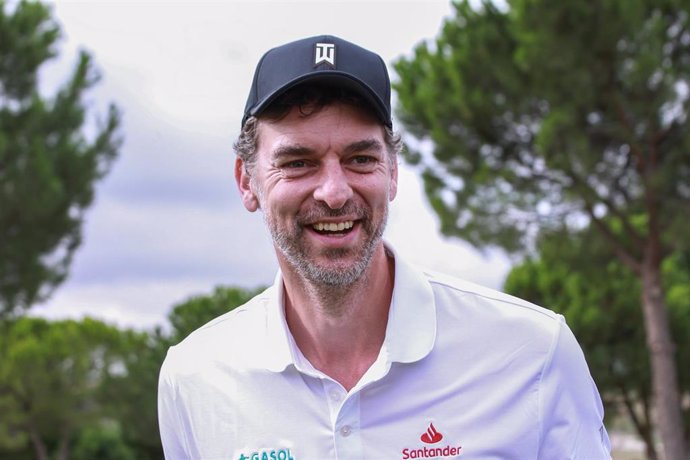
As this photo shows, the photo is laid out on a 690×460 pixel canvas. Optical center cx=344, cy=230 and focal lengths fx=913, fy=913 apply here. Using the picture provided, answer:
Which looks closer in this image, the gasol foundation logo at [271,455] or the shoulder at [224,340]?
the gasol foundation logo at [271,455]

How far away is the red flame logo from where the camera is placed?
1.89m

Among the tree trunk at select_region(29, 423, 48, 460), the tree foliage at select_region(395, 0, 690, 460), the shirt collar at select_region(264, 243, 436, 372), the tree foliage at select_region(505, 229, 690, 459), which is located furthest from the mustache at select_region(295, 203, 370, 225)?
the tree trunk at select_region(29, 423, 48, 460)

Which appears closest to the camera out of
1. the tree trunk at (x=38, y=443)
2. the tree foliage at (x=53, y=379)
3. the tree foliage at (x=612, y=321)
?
the tree foliage at (x=612, y=321)

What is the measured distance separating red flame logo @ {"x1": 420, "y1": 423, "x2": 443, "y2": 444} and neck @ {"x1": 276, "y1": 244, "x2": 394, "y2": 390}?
188 mm

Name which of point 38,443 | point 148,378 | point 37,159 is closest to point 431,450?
point 37,159

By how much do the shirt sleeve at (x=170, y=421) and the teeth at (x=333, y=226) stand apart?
0.58 meters

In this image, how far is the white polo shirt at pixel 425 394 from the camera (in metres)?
1.89

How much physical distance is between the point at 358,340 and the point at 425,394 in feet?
0.64

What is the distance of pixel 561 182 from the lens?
48.0ft

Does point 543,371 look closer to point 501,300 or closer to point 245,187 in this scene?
point 501,300

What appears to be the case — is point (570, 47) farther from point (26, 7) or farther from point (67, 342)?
point (67, 342)

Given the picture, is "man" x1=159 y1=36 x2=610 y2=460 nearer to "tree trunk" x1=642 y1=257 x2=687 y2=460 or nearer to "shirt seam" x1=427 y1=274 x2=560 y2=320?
"shirt seam" x1=427 y1=274 x2=560 y2=320

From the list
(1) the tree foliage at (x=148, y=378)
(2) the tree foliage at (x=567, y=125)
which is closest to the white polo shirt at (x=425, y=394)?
(2) the tree foliage at (x=567, y=125)

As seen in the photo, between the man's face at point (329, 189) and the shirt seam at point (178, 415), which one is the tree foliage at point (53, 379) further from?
the man's face at point (329, 189)
